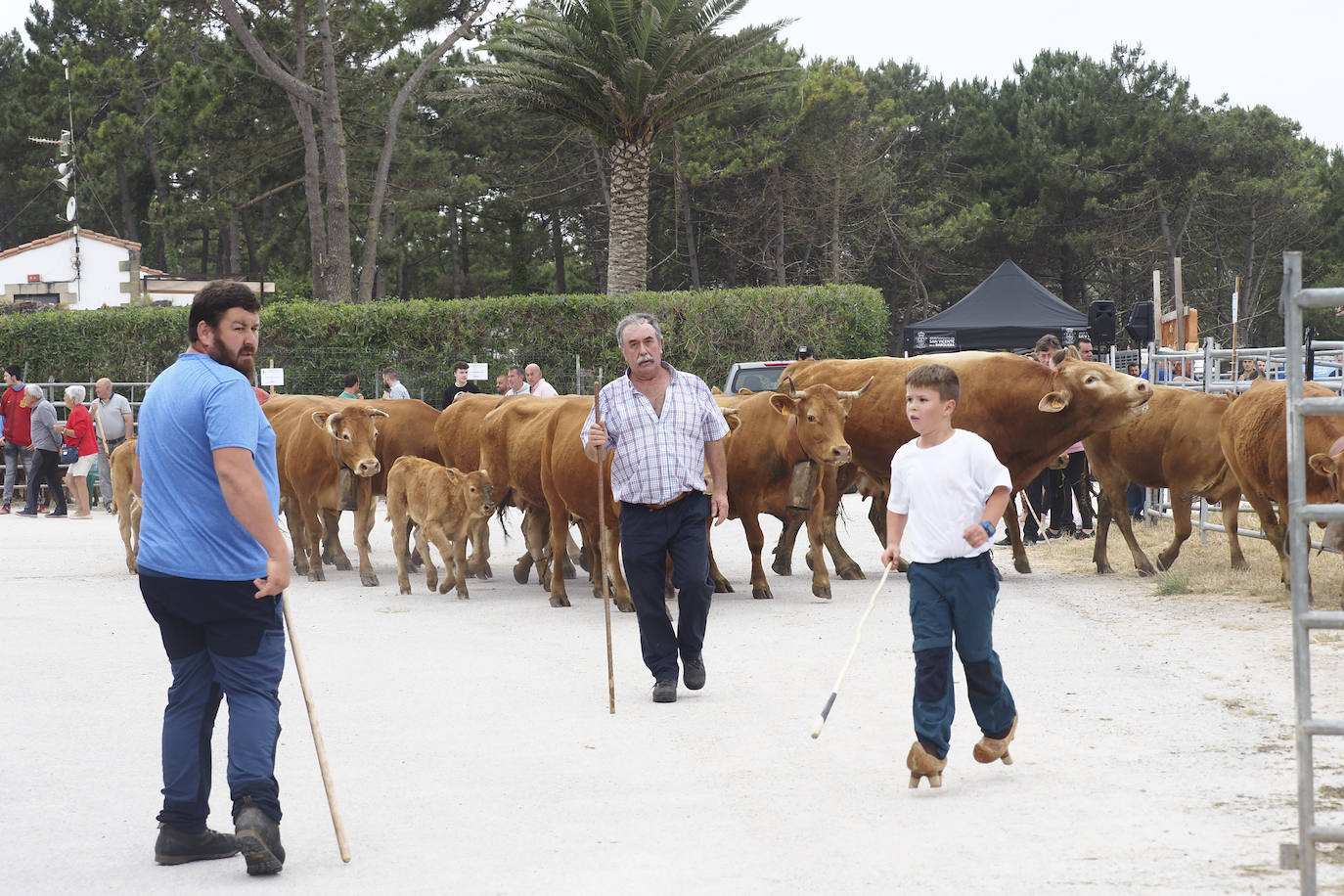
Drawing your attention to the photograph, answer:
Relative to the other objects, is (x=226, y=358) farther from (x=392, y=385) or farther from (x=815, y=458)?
(x=392, y=385)

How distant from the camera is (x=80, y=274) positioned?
49.1 metres

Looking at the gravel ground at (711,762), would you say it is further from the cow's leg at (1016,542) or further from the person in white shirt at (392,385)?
the person in white shirt at (392,385)

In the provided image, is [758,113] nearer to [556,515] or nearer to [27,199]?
[27,199]

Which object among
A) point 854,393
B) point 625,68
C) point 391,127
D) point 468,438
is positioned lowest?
point 468,438

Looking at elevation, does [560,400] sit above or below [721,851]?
above

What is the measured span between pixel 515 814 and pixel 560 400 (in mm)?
7399

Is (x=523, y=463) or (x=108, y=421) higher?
(x=108, y=421)

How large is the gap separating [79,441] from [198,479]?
65.9 feet

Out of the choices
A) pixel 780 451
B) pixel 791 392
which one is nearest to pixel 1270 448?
pixel 791 392

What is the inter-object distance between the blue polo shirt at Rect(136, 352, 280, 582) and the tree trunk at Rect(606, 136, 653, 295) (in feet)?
81.4

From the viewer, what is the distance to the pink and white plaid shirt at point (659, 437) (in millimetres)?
8008

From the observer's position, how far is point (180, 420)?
5145mm

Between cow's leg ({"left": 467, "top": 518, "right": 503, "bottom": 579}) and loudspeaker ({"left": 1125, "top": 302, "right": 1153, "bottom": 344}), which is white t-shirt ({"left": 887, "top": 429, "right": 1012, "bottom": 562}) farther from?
loudspeaker ({"left": 1125, "top": 302, "right": 1153, "bottom": 344})

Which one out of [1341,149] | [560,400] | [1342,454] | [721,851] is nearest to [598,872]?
[721,851]
